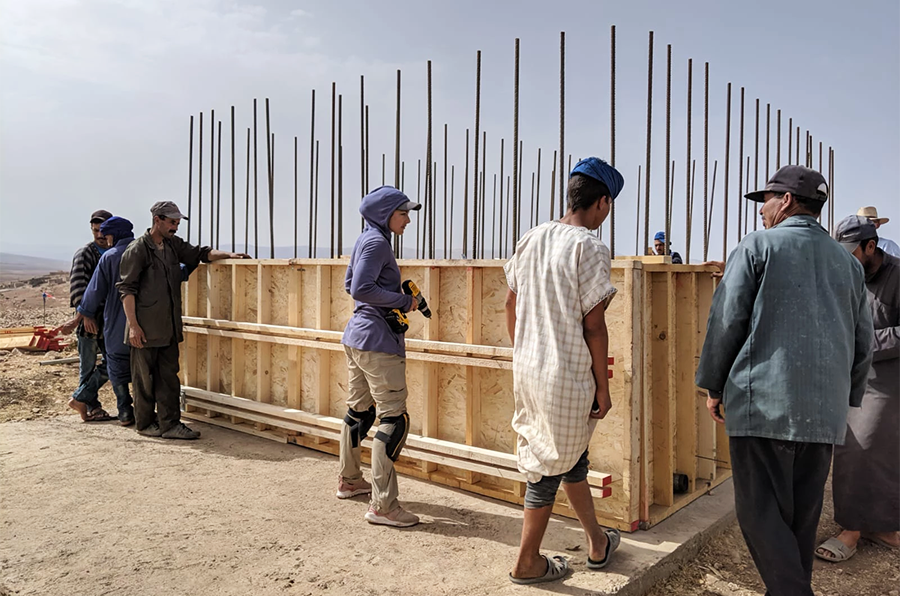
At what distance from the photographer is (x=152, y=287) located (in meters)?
5.73

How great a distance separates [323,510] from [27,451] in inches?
119

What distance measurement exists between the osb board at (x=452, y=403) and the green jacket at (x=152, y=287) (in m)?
2.86

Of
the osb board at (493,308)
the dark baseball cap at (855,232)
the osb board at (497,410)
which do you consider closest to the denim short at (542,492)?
the osb board at (497,410)

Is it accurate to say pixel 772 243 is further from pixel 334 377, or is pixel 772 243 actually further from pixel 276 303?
pixel 276 303

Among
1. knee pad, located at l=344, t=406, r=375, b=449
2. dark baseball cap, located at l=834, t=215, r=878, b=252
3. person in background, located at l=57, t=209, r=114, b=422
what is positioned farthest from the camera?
person in background, located at l=57, t=209, r=114, b=422

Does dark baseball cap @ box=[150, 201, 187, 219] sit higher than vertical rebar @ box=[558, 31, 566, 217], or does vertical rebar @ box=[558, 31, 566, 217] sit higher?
vertical rebar @ box=[558, 31, 566, 217]

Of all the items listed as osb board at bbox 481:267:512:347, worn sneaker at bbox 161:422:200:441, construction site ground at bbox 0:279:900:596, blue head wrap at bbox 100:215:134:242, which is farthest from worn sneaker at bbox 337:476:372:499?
blue head wrap at bbox 100:215:134:242

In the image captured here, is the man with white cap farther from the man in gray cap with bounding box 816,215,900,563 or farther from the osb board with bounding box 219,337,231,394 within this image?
the osb board with bounding box 219,337,231,394

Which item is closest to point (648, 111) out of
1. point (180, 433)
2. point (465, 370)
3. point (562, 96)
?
point (562, 96)

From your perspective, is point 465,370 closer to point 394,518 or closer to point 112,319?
point 394,518

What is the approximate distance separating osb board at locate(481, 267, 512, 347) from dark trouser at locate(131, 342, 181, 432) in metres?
3.30

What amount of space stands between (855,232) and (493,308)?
7.32 feet

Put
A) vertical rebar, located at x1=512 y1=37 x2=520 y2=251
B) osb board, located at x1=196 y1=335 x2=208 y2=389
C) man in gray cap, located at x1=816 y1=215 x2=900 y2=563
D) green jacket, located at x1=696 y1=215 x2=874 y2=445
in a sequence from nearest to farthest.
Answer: green jacket, located at x1=696 y1=215 x2=874 y2=445 → man in gray cap, located at x1=816 y1=215 x2=900 y2=563 → vertical rebar, located at x1=512 y1=37 x2=520 y2=251 → osb board, located at x1=196 y1=335 x2=208 y2=389

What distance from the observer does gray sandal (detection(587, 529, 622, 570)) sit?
3207 millimetres
